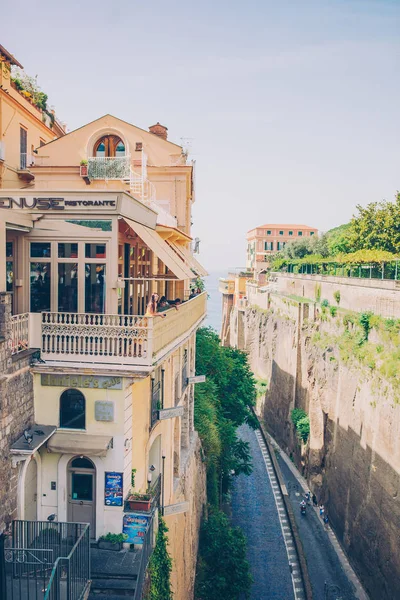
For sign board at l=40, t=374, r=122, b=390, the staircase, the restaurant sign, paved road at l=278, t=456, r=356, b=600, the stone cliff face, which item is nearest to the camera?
the staircase

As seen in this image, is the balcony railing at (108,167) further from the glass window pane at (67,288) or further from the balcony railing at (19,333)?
the balcony railing at (19,333)

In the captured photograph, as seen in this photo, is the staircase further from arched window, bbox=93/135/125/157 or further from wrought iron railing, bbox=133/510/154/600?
arched window, bbox=93/135/125/157

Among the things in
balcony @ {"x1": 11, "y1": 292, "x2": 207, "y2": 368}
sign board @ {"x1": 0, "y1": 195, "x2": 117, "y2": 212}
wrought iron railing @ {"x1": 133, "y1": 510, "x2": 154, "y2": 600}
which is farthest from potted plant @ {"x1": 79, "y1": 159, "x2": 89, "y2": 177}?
wrought iron railing @ {"x1": 133, "y1": 510, "x2": 154, "y2": 600}

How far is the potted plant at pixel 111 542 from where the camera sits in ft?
33.6

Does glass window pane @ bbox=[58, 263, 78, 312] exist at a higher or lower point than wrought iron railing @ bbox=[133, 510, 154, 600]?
higher

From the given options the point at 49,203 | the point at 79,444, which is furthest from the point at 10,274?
the point at 79,444

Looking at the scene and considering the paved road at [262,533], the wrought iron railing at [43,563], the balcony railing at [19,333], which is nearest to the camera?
the wrought iron railing at [43,563]

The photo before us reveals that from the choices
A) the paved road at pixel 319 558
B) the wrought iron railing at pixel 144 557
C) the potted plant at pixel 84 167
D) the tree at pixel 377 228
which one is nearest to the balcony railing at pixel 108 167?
the potted plant at pixel 84 167

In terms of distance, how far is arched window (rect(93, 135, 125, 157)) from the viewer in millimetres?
17391

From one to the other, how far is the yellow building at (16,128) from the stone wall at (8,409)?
8710 mm

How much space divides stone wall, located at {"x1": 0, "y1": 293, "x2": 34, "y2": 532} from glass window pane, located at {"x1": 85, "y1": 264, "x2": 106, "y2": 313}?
1.99m

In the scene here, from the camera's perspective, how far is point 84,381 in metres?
10.2

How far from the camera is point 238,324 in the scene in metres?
70.1

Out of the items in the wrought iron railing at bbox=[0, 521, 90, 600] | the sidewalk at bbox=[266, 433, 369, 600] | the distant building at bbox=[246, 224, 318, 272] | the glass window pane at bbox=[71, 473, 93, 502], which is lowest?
the sidewalk at bbox=[266, 433, 369, 600]
